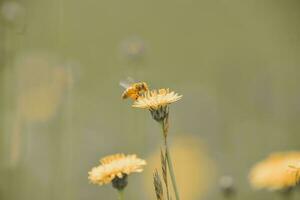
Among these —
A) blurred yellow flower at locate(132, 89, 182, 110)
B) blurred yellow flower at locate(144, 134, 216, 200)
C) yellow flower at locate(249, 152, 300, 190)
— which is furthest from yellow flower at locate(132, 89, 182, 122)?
blurred yellow flower at locate(144, 134, 216, 200)

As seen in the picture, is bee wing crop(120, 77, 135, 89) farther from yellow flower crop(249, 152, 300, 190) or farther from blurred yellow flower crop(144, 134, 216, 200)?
blurred yellow flower crop(144, 134, 216, 200)

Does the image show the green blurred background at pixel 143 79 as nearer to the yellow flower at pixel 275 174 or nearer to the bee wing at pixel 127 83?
the yellow flower at pixel 275 174

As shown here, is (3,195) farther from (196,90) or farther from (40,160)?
(196,90)

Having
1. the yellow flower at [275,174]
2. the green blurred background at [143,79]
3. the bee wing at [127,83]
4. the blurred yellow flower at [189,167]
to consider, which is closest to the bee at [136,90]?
the bee wing at [127,83]

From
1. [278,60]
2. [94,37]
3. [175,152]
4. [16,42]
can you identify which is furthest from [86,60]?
[278,60]

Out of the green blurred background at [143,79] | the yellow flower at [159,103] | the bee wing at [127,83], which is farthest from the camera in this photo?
the green blurred background at [143,79]

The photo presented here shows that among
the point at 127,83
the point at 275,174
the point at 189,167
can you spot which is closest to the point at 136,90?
the point at 127,83
